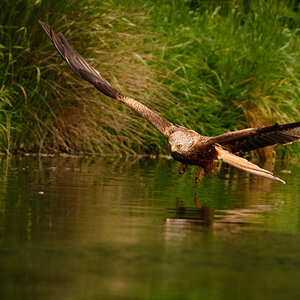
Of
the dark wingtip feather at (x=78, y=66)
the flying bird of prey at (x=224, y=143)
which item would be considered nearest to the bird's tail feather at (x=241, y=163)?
the flying bird of prey at (x=224, y=143)

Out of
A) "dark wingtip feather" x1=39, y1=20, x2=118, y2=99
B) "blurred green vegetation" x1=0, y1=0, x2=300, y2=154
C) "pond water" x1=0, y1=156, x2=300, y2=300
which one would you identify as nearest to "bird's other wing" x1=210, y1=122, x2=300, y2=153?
"pond water" x1=0, y1=156, x2=300, y2=300

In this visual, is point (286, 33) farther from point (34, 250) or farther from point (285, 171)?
point (34, 250)

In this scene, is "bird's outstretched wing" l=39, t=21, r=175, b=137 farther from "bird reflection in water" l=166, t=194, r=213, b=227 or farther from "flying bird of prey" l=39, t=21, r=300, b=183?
"bird reflection in water" l=166, t=194, r=213, b=227

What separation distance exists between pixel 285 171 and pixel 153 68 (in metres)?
3.15

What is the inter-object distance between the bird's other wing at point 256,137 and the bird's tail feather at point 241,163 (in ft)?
0.30

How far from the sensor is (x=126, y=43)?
1318cm

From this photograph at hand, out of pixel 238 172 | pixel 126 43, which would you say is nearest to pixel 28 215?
pixel 238 172

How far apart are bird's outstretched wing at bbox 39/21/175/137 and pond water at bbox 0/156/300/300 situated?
0.68 metres

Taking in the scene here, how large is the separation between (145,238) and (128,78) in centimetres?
746

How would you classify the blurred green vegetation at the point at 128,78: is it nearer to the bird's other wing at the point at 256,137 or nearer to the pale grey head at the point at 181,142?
the pale grey head at the point at 181,142

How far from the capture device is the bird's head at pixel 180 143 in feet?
25.6

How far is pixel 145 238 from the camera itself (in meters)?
A: 5.27

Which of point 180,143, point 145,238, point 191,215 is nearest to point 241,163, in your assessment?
point 180,143

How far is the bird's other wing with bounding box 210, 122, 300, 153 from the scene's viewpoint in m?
→ 7.14
